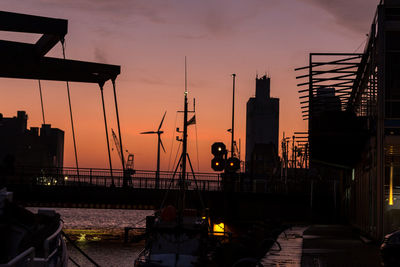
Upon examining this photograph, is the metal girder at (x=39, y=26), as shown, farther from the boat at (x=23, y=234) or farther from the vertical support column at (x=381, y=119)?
the vertical support column at (x=381, y=119)

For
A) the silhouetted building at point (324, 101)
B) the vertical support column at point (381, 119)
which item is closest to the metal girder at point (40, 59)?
the vertical support column at point (381, 119)

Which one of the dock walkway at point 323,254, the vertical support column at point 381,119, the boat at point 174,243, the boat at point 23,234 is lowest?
the dock walkway at point 323,254

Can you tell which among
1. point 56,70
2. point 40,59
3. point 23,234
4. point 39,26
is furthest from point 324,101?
point 23,234

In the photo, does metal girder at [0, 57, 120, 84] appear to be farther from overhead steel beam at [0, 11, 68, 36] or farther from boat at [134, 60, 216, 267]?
boat at [134, 60, 216, 267]

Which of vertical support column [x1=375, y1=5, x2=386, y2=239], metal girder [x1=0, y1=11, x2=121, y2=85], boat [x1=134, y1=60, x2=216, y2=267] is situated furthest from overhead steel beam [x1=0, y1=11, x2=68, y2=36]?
vertical support column [x1=375, y1=5, x2=386, y2=239]

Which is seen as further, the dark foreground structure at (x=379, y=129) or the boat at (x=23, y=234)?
the dark foreground structure at (x=379, y=129)

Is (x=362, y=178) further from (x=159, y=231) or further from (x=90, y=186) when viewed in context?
(x=90, y=186)

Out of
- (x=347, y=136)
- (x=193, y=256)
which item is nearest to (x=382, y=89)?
(x=347, y=136)

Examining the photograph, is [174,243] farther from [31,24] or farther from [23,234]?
[23,234]

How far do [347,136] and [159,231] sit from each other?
45.8 ft

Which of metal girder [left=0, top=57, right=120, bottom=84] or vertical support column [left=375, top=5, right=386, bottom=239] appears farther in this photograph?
vertical support column [left=375, top=5, right=386, bottom=239]

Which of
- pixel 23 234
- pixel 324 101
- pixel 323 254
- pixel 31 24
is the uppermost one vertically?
pixel 324 101

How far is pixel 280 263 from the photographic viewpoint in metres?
20.8

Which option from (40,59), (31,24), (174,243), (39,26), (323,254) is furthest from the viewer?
(323,254)
